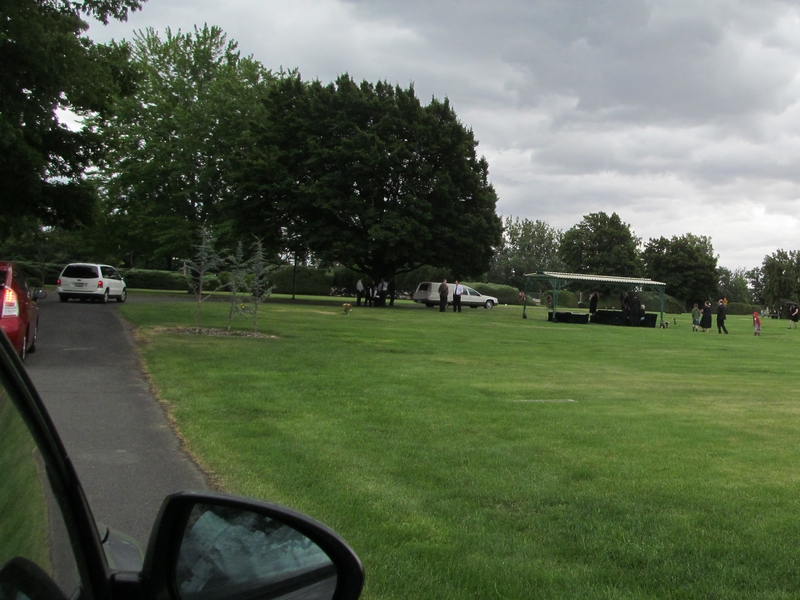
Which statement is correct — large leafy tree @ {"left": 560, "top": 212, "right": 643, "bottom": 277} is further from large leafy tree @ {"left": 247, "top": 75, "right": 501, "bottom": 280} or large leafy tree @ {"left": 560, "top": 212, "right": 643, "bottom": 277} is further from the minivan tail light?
the minivan tail light

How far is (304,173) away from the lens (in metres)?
45.8

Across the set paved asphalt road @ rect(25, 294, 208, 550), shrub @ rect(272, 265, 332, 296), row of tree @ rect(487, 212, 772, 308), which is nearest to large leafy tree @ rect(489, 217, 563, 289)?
row of tree @ rect(487, 212, 772, 308)

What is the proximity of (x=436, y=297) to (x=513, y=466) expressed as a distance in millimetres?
48606

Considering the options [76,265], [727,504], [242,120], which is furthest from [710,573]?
[242,120]

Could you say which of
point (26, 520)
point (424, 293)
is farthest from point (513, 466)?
point (424, 293)

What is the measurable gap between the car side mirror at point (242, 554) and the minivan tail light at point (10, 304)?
11.3 m

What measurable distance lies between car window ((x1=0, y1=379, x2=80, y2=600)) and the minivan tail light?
1148cm

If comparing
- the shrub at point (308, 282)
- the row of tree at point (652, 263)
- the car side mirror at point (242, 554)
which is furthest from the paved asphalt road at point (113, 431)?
the row of tree at point (652, 263)

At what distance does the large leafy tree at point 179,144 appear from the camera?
164ft

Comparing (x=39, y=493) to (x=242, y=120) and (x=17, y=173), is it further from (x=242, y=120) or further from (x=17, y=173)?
(x=242, y=120)

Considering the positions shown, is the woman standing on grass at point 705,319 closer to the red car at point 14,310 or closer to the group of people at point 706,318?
the group of people at point 706,318

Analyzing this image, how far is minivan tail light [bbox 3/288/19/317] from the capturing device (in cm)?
1202

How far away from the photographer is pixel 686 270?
96.3 m

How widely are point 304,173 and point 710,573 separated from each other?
42584mm
